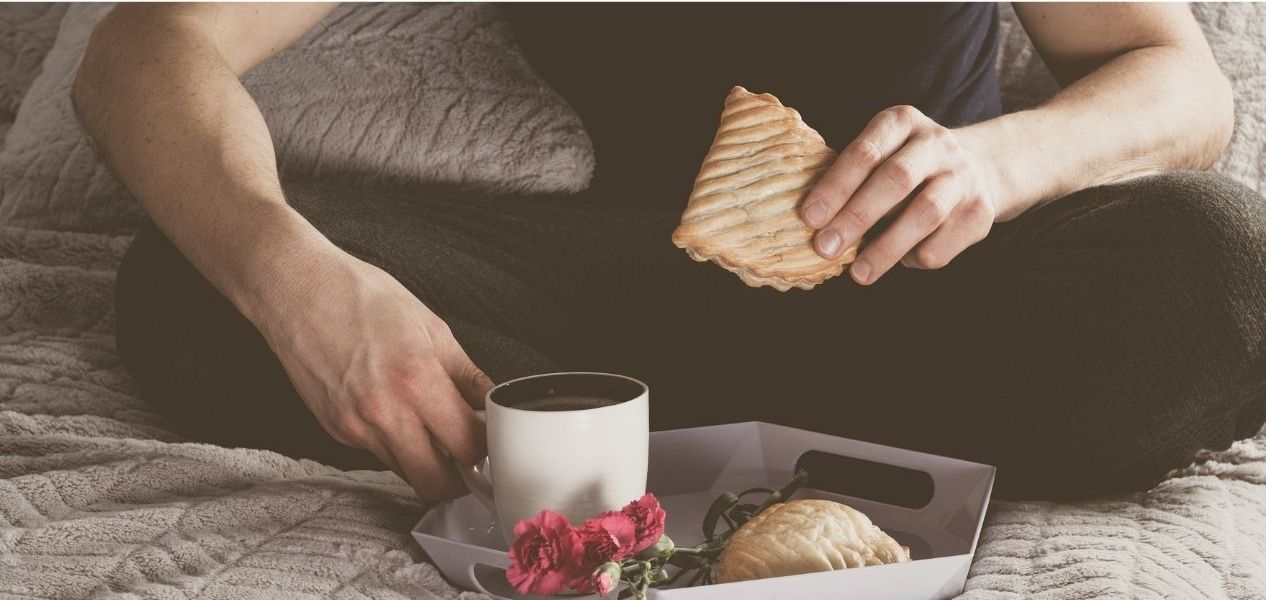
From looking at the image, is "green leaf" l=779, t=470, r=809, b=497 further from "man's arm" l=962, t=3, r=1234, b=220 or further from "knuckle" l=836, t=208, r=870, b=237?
"man's arm" l=962, t=3, r=1234, b=220

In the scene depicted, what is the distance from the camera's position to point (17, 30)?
1.59 meters

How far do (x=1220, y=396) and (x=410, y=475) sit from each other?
56 cm

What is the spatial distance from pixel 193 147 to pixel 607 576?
632 millimetres

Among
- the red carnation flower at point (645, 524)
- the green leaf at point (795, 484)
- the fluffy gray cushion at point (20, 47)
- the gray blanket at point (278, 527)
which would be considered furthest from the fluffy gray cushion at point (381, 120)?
the red carnation flower at point (645, 524)

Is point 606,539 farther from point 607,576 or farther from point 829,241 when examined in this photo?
point 829,241

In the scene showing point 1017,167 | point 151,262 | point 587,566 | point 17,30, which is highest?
point 17,30

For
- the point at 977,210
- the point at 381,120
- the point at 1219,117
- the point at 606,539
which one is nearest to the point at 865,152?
the point at 977,210

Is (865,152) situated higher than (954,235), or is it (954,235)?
(865,152)

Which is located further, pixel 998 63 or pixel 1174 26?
pixel 998 63

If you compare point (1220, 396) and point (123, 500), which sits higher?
point (123, 500)

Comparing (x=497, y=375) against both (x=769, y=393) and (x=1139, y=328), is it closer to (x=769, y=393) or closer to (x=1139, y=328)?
(x=769, y=393)

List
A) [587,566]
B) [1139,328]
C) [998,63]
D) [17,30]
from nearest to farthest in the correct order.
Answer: [587,566] → [1139,328] → [998,63] → [17,30]

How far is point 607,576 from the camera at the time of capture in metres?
0.55

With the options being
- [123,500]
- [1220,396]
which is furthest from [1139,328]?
[123,500]
